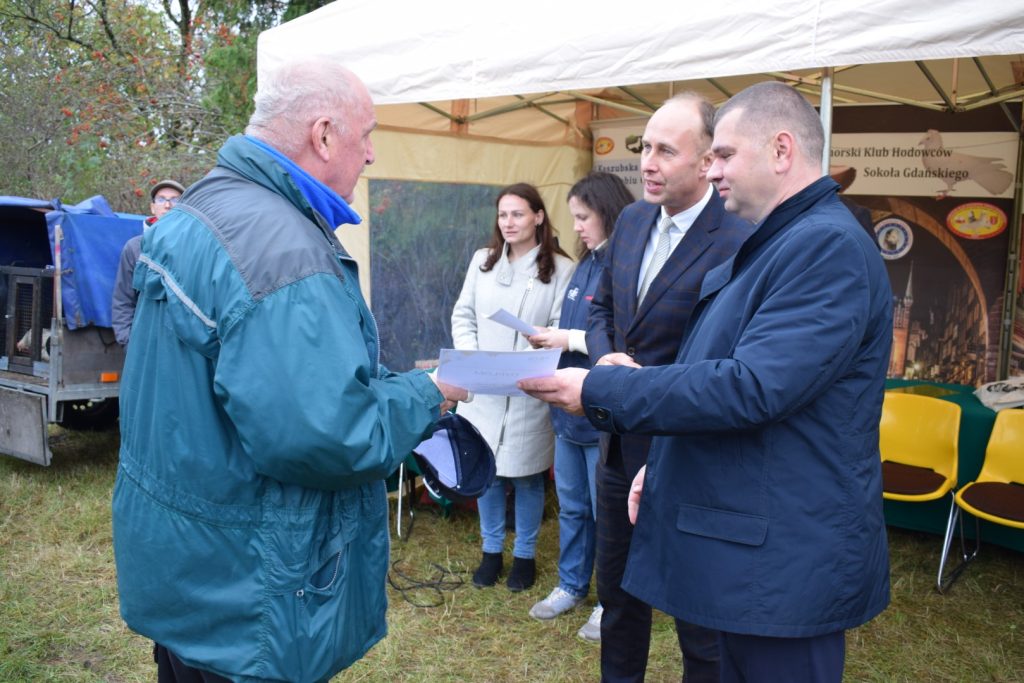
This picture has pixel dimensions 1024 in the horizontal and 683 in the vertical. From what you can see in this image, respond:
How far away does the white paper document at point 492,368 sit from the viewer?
1.89m

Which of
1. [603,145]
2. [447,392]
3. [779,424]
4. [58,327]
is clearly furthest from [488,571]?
[603,145]

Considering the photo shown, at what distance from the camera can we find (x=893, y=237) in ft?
19.7

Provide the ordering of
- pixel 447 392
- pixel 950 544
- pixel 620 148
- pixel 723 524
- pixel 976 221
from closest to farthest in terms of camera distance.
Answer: pixel 723 524, pixel 447 392, pixel 950 544, pixel 976 221, pixel 620 148

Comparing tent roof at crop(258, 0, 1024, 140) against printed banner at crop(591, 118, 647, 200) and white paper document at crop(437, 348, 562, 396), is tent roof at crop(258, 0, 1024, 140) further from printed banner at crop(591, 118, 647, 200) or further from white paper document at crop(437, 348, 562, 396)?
white paper document at crop(437, 348, 562, 396)

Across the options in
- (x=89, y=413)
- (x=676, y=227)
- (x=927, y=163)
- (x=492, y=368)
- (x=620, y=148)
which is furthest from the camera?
(x=89, y=413)

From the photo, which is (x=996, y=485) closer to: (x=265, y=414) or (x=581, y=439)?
(x=581, y=439)

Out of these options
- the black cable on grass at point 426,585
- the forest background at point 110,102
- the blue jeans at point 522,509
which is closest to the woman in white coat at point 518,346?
the blue jeans at point 522,509

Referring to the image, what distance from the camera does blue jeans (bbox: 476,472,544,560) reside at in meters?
4.34

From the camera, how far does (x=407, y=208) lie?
559 cm

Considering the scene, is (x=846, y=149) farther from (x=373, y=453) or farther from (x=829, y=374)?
(x=373, y=453)

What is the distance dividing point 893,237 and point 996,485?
2167 millimetres

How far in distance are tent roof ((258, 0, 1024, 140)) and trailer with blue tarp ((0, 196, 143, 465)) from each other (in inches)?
78.0

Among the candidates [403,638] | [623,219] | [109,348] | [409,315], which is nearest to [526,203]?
[623,219]

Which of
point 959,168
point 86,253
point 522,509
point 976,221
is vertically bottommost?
point 522,509
